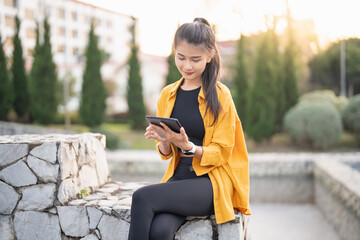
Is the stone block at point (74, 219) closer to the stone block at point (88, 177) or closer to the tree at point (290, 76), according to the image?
the stone block at point (88, 177)

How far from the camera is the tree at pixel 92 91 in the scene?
42.8 ft

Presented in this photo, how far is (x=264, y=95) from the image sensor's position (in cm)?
1045

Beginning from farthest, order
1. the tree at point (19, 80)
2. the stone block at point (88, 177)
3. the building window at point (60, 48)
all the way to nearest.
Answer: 1. the building window at point (60, 48)
2. the tree at point (19, 80)
3. the stone block at point (88, 177)

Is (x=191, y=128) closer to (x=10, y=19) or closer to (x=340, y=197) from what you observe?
(x=340, y=197)

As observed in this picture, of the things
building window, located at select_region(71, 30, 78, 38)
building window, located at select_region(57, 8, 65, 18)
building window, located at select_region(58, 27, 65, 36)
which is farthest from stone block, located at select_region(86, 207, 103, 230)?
building window, located at select_region(71, 30, 78, 38)

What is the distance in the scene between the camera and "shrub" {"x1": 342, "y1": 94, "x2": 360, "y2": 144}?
10.0m

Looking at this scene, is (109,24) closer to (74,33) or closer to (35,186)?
(74,33)

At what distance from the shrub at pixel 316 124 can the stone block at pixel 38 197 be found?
8414 mm

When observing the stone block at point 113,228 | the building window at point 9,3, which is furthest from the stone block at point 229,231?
the building window at point 9,3

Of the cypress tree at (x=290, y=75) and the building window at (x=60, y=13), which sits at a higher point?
the building window at (x=60, y=13)

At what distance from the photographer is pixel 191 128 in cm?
207

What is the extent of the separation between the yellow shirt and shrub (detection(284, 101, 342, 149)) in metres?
8.10

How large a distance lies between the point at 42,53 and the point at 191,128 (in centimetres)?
1291

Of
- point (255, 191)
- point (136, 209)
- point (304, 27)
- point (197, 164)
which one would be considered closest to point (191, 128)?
point (197, 164)
